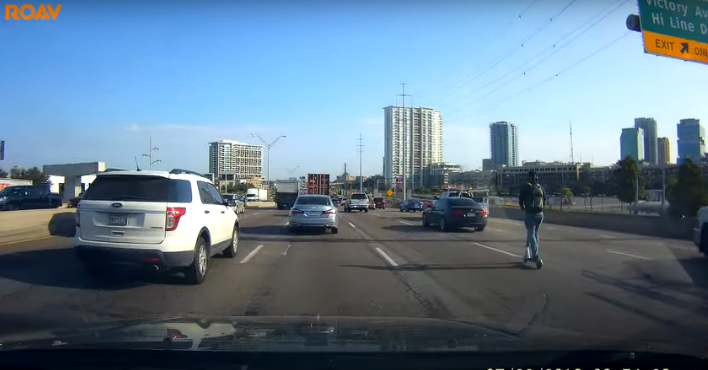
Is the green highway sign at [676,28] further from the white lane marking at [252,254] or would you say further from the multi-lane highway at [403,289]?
the white lane marking at [252,254]

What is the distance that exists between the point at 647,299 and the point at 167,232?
7.72 m

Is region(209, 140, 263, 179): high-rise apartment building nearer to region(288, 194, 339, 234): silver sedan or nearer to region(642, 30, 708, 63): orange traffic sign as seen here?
region(288, 194, 339, 234): silver sedan

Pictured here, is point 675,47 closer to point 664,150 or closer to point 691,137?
point 691,137

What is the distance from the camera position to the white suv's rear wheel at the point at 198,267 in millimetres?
8711

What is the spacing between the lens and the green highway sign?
1264 cm

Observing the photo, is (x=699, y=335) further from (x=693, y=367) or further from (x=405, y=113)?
(x=405, y=113)

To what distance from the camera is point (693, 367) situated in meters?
3.43

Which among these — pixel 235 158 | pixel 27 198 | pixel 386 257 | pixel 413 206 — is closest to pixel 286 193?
pixel 413 206

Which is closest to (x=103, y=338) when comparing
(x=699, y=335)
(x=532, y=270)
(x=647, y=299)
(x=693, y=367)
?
(x=693, y=367)

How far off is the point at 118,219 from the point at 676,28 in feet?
45.2

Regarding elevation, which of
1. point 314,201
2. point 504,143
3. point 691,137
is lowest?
point 314,201

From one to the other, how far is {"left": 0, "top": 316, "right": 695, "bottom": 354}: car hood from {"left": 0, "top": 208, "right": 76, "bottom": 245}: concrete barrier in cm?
1365

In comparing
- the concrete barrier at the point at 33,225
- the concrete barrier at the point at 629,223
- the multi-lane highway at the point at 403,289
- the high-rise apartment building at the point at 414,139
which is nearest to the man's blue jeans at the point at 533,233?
the multi-lane highway at the point at 403,289

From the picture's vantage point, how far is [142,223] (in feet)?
27.3
